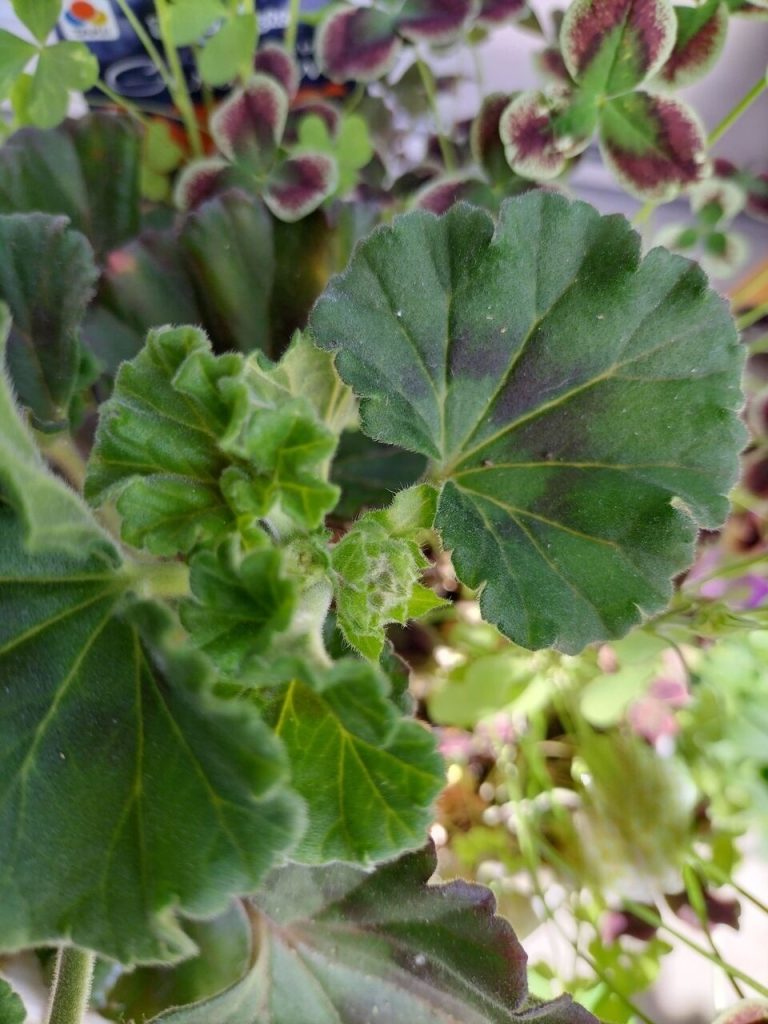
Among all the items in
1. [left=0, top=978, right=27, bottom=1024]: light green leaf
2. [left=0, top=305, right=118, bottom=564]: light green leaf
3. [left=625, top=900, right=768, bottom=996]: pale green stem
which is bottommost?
[left=625, top=900, right=768, bottom=996]: pale green stem

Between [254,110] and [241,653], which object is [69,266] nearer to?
[254,110]

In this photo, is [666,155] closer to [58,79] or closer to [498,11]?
[498,11]

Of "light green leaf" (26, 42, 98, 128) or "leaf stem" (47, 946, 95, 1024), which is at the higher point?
"light green leaf" (26, 42, 98, 128)

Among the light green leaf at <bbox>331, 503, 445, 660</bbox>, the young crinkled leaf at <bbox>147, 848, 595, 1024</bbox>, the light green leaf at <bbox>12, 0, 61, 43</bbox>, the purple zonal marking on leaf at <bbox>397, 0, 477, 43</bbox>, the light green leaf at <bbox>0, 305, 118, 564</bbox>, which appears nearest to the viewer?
the light green leaf at <bbox>0, 305, 118, 564</bbox>

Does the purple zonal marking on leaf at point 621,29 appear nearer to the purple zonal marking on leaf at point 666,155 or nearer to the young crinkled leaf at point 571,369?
the purple zonal marking on leaf at point 666,155

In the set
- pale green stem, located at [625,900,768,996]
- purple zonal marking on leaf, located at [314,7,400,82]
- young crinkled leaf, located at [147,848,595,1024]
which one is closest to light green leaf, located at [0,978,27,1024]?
young crinkled leaf, located at [147,848,595,1024]

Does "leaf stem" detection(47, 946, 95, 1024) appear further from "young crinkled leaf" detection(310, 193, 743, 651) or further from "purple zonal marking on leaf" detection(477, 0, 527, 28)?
"purple zonal marking on leaf" detection(477, 0, 527, 28)

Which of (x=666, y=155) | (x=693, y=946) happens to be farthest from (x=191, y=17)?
(x=693, y=946)

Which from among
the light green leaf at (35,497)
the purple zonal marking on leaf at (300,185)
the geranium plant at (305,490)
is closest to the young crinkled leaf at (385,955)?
the geranium plant at (305,490)

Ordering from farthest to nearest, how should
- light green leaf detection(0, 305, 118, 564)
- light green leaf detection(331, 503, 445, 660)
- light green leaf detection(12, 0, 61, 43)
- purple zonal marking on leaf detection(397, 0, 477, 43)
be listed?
purple zonal marking on leaf detection(397, 0, 477, 43) < light green leaf detection(12, 0, 61, 43) < light green leaf detection(331, 503, 445, 660) < light green leaf detection(0, 305, 118, 564)
